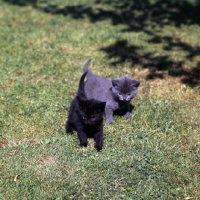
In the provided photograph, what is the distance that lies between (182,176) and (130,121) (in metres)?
1.44

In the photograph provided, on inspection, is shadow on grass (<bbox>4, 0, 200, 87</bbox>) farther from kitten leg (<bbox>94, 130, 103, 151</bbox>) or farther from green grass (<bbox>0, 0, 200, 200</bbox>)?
kitten leg (<bbox>94, 130, 103, 151</bbox>)

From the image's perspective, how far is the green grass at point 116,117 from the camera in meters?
4.74

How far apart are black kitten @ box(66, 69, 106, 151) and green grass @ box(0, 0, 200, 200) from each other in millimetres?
144

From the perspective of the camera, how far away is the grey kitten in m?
5.63

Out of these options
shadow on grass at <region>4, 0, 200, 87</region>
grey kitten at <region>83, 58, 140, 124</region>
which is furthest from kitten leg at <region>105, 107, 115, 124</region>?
shadow on grass at <region>4, 0, 200, 87</region>

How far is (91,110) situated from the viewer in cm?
509

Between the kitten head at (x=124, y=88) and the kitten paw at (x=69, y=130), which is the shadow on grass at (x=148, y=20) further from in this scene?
the kitten paw at (x=69, y=130)

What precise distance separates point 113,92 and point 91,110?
2.48 feet

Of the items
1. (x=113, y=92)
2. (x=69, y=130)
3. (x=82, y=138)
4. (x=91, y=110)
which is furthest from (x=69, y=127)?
(x=113, y=92)

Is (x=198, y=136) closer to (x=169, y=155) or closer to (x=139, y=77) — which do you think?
(x=169, y=155)

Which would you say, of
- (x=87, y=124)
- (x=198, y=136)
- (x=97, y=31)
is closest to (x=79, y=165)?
(x=87, y=124)

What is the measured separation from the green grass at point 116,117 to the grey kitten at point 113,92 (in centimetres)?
21

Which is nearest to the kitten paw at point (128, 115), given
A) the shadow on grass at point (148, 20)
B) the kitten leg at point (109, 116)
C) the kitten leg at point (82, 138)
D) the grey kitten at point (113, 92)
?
the grey kitten at point (113, 92)

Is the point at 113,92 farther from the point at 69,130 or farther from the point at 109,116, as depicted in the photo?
the point at 69,130
